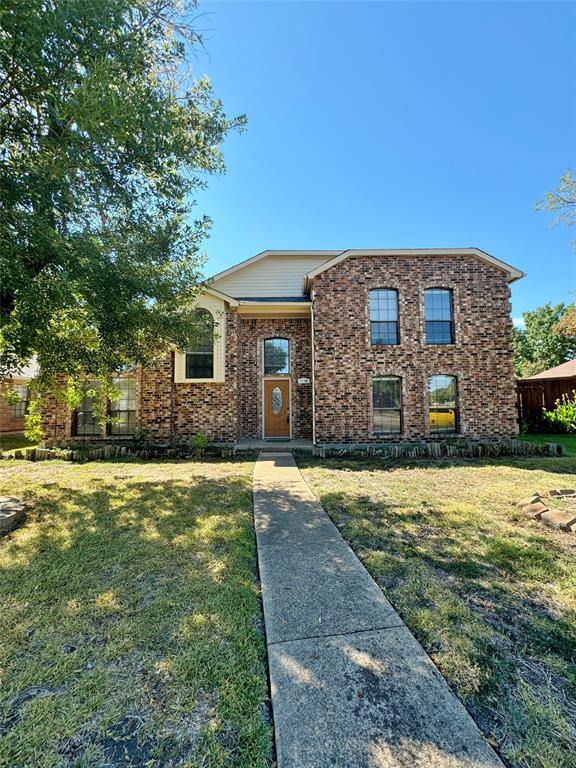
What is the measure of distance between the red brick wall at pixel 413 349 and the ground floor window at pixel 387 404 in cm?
22

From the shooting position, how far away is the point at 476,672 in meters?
2.01

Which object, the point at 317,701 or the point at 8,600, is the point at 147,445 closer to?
the point at 8,600

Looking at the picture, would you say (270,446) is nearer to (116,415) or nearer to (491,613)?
(116,415)

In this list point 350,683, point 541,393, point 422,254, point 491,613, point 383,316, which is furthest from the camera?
point 541,393

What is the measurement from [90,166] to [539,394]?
1868cm

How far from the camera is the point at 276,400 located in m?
12.4

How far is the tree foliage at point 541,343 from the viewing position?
3494 centimetres

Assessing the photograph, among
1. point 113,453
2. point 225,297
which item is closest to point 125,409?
point 113,453

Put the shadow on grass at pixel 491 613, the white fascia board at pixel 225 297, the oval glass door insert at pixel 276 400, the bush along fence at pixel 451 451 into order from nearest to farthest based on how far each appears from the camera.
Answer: the shadow on grass at pixel 491 613, the bush along fence at pixel 451 451, the white fascia board at pixel 225 297, the oval glass door insert at pixel 276 400

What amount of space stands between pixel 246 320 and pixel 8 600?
34.8 ft

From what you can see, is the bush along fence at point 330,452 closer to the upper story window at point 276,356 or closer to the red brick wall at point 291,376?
the red brick wall at point 291,376

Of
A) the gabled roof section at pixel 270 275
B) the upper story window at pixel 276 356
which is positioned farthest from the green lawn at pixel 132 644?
the gabled roof section at pixel 270 275

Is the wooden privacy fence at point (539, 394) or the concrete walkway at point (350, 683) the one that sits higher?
the wooden privacy fence at point (539, 394)

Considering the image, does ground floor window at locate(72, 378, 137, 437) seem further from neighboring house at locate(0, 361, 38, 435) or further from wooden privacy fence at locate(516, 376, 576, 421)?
wooden privacy fence at locate(516, 376, 576, 421)
